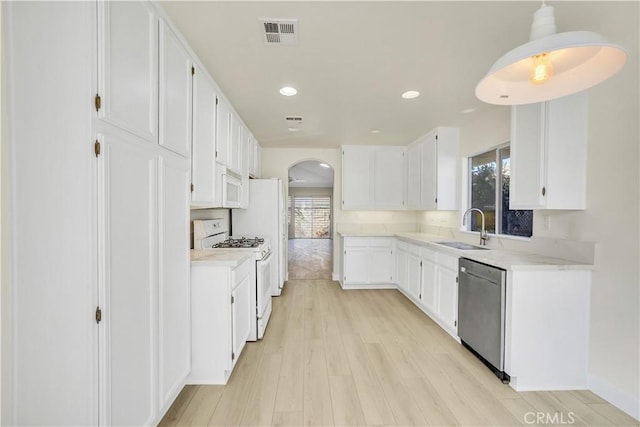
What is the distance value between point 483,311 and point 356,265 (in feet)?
7.77

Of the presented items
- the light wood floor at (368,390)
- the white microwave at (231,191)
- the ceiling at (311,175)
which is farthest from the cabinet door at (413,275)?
the ceiling at (311,175)

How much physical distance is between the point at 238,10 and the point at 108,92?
92 centimetres

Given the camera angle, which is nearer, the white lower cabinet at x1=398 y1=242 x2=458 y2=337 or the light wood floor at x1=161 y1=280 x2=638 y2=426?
the light wood floor at x1=161 y1=280 x2=638 y2=426

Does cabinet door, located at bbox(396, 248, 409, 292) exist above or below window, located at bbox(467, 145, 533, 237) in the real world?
below

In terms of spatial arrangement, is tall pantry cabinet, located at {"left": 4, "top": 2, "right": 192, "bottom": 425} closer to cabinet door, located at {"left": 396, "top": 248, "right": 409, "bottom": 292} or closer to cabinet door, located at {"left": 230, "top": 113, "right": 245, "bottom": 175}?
cabinet door, located at {"left": 230, "top": 113, "right": 245, "bottom": 175}

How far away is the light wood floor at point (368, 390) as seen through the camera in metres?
1.72

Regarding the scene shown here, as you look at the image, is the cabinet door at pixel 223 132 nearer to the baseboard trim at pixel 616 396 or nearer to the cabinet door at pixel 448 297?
the cabinet door at pixel 448 297

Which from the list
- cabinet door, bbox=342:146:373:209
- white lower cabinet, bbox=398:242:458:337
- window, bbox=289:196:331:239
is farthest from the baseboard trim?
window, bbox=289:196:331:239

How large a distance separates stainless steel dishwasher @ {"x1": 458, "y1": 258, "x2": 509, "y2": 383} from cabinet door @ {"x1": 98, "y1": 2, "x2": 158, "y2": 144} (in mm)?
2500

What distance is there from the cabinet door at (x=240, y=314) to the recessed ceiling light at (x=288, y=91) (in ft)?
5.75

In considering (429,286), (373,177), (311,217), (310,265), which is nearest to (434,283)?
(429,286)

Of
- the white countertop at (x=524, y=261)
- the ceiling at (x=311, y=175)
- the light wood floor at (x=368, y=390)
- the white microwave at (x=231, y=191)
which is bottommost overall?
the light wood floor at (x=368, y=390)

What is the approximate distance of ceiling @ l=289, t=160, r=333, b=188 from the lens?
9211mm

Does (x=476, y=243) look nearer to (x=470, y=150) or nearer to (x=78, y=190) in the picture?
(x=470, y=150)
